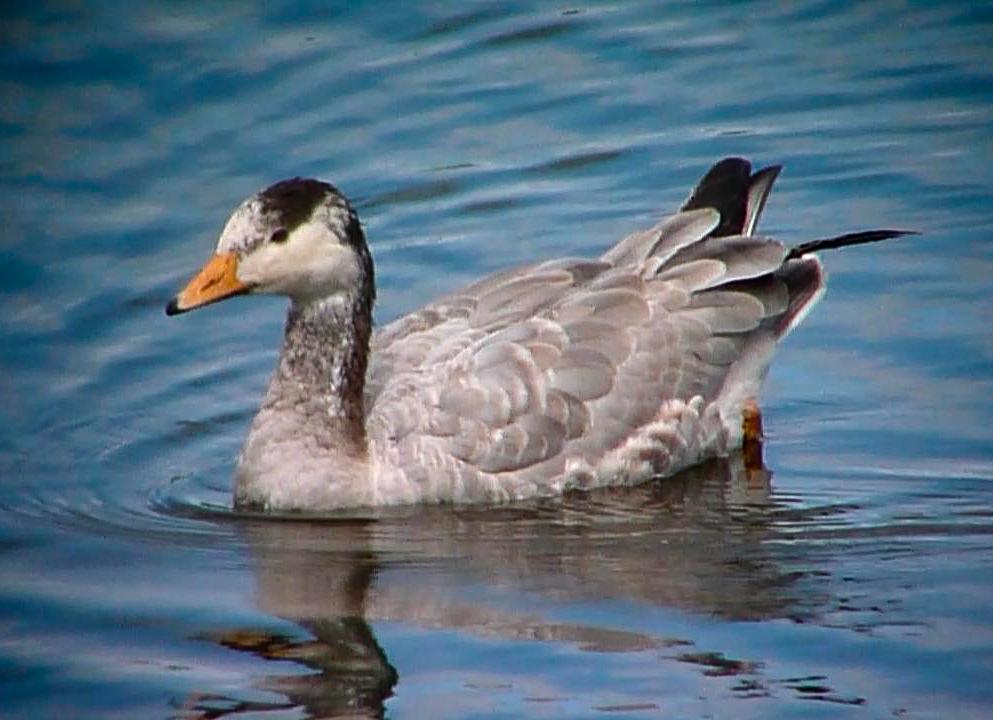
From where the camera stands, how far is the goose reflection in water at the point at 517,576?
28.3 ft

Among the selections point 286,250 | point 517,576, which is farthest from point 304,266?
point 517,576

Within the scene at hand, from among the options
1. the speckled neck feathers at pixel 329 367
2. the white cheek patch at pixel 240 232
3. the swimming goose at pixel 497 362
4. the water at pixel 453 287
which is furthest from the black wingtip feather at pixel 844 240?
the white cheek patch at pixel 240 232

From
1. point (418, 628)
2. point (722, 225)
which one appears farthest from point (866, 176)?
point (418, 628)

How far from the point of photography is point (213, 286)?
33.3 feet

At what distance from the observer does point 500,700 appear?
830 centimetres

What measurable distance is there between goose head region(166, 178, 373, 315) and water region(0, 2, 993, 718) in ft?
3.68

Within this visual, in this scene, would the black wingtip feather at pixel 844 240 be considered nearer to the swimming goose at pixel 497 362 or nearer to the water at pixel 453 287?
the swimming goose at pixel 497 362

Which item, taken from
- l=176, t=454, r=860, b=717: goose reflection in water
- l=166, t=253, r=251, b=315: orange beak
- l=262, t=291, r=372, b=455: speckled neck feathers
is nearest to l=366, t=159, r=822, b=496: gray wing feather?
l=262, t=291, r=372, b=455: speckled neck feathers

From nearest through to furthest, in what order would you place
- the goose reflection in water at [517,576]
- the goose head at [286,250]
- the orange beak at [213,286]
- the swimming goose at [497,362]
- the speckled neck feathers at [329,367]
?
the goose reflection in water at [517,576] → the orange beak at [213,286] → the goose head at [286,250] → the swimming goose at [497,362] → the speckled neck feathers at [329,367]

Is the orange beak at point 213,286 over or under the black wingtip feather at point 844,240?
under

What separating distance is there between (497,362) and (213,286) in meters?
1.49

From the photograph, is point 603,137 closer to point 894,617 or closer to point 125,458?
point 125,458

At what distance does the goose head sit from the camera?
1020 centimetres

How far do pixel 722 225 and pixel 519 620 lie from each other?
3.53 metres
